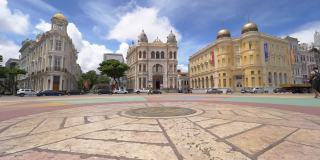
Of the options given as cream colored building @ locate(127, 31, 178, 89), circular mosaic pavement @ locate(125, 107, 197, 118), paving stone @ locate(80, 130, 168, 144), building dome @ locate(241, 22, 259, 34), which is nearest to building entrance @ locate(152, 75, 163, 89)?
cream colored building @ locate(127, 31, 178, 89)

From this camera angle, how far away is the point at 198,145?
3629 mm

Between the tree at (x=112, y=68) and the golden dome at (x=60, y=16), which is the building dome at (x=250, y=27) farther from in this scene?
the golden dome at (x=60, y=16)

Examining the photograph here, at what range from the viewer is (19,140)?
13.7ft

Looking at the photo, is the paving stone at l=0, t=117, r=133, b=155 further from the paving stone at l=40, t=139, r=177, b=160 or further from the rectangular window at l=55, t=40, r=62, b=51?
the rectangular window at l=55, t=40, r=62, b=51

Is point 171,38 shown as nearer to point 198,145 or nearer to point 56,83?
point 56,83

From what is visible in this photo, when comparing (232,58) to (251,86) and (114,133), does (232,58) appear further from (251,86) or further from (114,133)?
(114,133)

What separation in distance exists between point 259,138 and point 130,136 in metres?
2.93

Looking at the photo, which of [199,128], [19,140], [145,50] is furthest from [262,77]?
[19,140]

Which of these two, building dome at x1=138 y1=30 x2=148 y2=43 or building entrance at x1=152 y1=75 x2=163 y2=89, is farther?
building dome at x1=138 y1=30 x2=148 y2=43

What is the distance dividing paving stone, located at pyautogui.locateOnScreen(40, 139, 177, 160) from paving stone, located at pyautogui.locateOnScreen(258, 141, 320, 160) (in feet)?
5.37

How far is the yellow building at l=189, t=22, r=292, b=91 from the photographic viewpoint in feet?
156

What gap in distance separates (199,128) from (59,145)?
134 inches

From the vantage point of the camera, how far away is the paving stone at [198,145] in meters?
3.10

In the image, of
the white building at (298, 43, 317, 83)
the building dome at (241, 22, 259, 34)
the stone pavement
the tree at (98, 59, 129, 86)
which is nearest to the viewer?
the stone pavement
